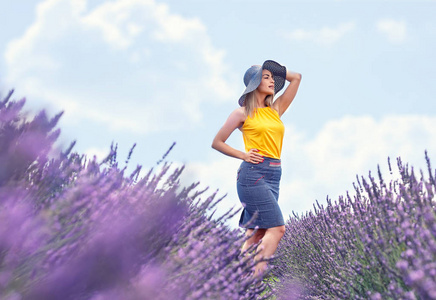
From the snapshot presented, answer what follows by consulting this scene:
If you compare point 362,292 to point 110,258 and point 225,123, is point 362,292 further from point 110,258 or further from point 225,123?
point 225,123

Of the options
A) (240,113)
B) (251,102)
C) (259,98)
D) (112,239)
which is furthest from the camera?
(259,98)

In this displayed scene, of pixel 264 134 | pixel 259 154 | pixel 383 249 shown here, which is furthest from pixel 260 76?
Answer: pixel 383 249

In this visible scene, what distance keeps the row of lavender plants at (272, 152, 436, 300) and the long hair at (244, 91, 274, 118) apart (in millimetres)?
1032

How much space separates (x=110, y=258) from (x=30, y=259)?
0.27 metres

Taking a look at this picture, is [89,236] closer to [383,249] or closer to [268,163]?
[383,249]

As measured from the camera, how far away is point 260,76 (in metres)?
4.04

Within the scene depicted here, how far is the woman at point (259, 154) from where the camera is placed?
366 centimetres

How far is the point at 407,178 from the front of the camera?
2.85m

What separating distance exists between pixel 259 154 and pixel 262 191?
0.93 feet

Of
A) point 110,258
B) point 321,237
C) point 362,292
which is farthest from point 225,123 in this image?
point 110,258

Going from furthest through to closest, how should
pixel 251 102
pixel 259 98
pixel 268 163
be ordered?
pixel 259 98, pixel 251 102, pixel 268 163

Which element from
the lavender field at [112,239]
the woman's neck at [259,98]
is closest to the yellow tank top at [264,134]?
the woman's neck at [259,98]

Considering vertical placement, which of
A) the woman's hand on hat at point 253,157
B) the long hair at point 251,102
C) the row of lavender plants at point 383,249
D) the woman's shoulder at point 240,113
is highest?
the long hair at point 251,102

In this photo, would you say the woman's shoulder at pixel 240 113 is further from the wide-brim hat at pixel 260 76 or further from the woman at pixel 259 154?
the wide-brim hat at pixel 260 76
